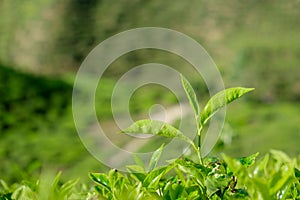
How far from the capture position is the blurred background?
13.7m

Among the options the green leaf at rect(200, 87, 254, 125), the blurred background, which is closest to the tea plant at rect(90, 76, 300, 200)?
the green leaf at rect(200, 87, 254, 125)

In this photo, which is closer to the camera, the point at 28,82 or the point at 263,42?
the point at 28,82

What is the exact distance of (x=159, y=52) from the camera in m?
23.5

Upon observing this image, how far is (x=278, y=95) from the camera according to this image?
18938mm

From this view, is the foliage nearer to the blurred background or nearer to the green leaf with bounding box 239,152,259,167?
the green leaf with bounding box 239,152,259,167

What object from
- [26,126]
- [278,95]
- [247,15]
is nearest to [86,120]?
[26,126]

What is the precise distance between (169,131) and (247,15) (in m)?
22.4

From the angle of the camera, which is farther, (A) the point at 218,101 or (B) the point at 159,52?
(B) the point at 159,52

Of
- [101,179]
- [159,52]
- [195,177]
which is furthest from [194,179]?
[159,52]

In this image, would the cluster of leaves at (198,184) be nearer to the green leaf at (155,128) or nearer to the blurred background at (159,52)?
the green leaf at (155,128)

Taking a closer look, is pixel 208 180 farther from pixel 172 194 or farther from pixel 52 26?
pixel 52 26

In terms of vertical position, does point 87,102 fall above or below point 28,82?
below

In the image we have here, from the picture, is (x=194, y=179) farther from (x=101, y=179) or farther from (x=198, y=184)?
(x=101, y=179)

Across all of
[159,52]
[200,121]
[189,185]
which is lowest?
[159,52]
